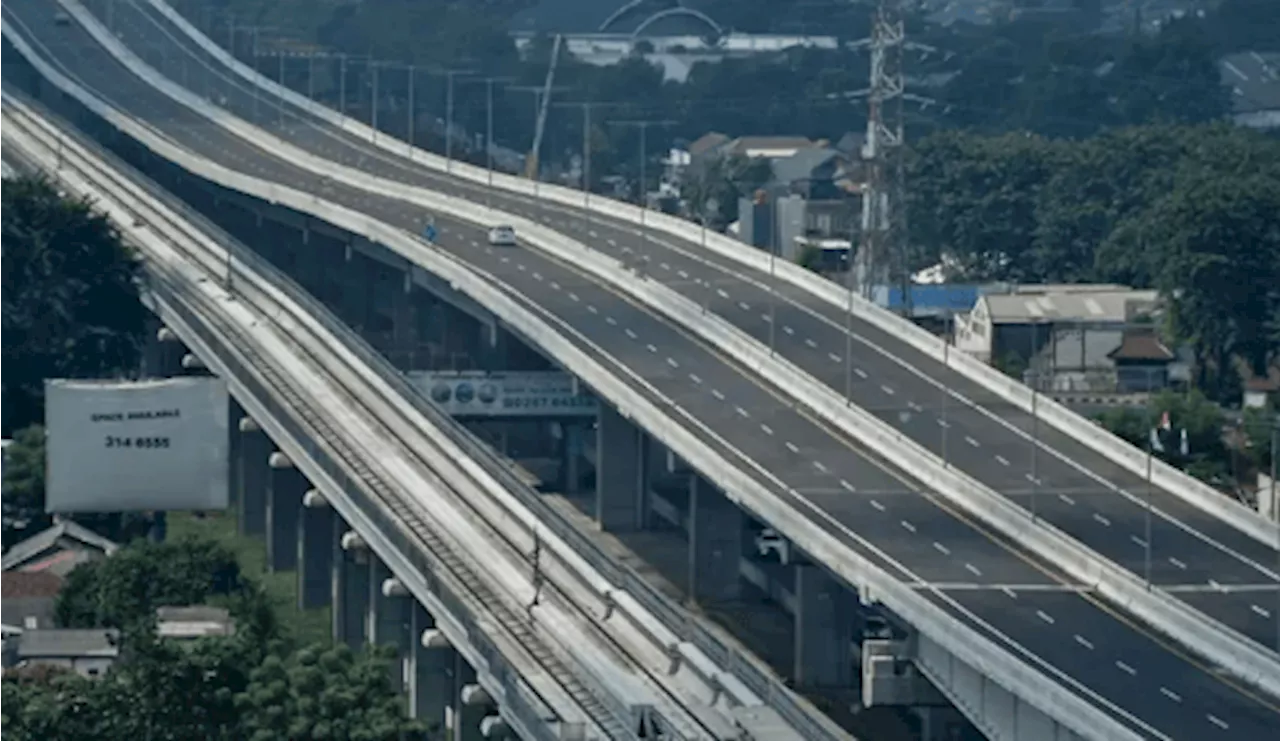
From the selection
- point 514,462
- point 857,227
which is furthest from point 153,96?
point 514,462

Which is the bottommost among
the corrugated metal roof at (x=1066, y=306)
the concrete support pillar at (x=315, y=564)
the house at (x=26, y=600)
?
the concrete support pillar at (x=315, y=564)

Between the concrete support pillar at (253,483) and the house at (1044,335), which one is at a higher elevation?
the house at (1044,335)

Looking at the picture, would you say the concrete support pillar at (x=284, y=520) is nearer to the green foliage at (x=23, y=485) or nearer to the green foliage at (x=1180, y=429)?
the green foliage at (x=23, y=485)

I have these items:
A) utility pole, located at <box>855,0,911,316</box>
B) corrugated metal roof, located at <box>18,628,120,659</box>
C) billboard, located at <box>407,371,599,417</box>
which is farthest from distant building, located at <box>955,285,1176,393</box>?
corrugated metal roof, located at <box>18,628,120,659</box>

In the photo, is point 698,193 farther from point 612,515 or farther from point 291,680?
point 291,680

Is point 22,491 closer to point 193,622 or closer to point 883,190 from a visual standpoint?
point 193,622

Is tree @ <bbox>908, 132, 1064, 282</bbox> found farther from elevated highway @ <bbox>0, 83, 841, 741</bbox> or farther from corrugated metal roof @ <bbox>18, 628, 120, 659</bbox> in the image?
corrugated metal roof @ <bbox>18, 628, 120, 659</bbox>

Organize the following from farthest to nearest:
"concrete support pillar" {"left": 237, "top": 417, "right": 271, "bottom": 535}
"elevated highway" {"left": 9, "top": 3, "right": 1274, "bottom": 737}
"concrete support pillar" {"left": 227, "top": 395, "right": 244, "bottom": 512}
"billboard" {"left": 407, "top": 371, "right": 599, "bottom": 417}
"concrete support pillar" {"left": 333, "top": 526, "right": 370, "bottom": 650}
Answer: "billboard" {"left": 407, "top": 371, "right": 599, "bottom": 417} < "concrete support pillar" {"left": 227, "top": 395, "right": 244, "bottom": 512} < "concrete support pillar" {"left": 237, "top": 417, "right": 271, "bottom": 535} < "concrete support pillar" {"left": 333, "top": 526, "right": 370, "bottom": 650} < "elevated highway" {"left": 9, "top": 3, "right": 1274, "bottom": 737}

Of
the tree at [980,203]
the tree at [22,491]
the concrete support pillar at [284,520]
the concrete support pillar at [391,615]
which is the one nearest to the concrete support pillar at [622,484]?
the concrete support pillar at [284,520]
